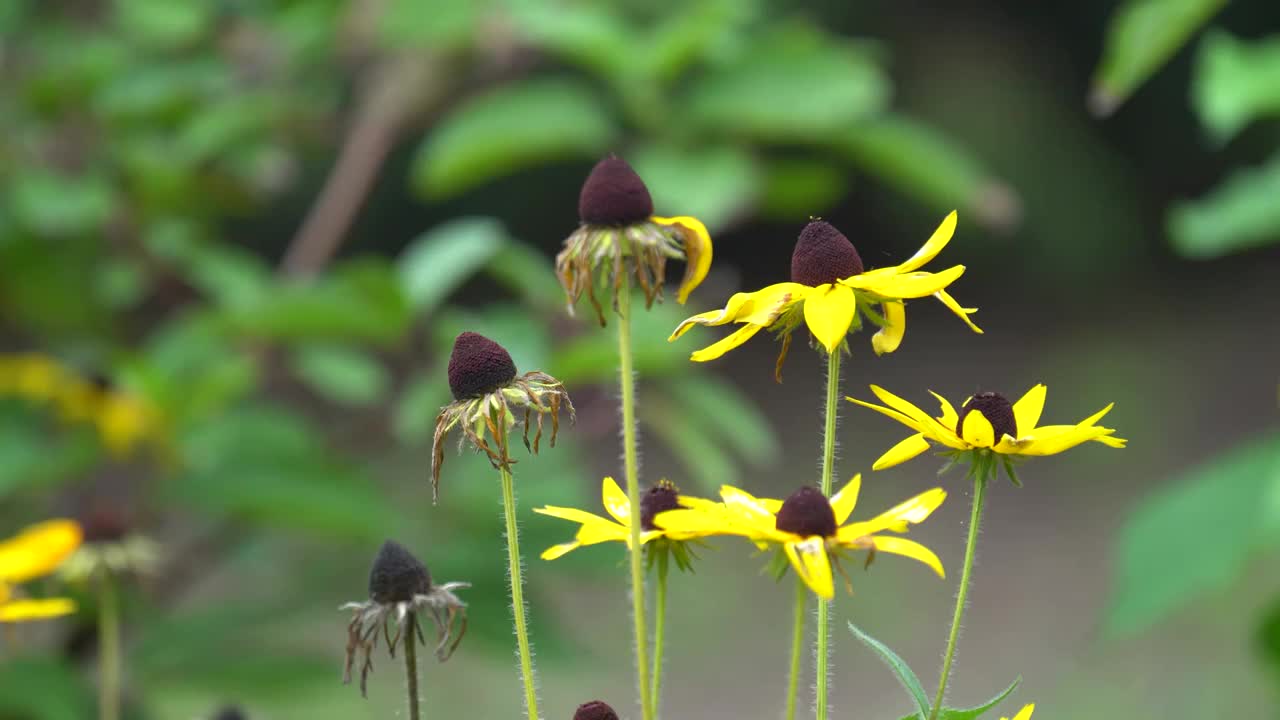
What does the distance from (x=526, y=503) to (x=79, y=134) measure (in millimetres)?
670

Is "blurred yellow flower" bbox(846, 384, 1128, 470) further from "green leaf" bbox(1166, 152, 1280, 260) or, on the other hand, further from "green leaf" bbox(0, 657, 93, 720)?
"green leaf" bbox(1166, 152, 1280, 260)

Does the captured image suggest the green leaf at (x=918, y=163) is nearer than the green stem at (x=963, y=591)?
No

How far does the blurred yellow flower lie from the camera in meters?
0.29

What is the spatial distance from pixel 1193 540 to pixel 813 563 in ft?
2.87

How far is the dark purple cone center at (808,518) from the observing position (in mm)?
276

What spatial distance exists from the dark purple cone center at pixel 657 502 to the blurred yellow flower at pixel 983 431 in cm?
5

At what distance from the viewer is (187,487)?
2.84 feet

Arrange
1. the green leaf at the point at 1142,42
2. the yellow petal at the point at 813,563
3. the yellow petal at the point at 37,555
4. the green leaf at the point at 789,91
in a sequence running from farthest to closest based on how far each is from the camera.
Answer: the green leaf at the point at 789,91 → the green leaf at the point at 1142,42 → the yellow petal at the point at 37,555 → the yellow petal at the point at 813,563

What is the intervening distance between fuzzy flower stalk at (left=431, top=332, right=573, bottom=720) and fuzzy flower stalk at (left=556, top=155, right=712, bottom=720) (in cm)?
2

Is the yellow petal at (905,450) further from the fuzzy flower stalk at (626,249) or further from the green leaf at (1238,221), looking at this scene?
the green leaf at (1238,221)

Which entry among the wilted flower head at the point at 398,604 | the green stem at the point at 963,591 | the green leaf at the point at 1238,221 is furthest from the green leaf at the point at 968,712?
the green leaf at the point at 1238,221

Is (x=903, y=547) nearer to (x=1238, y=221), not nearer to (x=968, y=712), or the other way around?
(x=968, y=712)

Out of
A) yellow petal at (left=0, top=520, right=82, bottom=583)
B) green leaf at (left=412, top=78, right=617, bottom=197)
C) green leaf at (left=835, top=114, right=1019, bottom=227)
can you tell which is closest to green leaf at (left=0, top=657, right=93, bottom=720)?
yellow petal at (left=0, top=520, right=82, bottom=583)

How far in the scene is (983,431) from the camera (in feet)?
0.99
